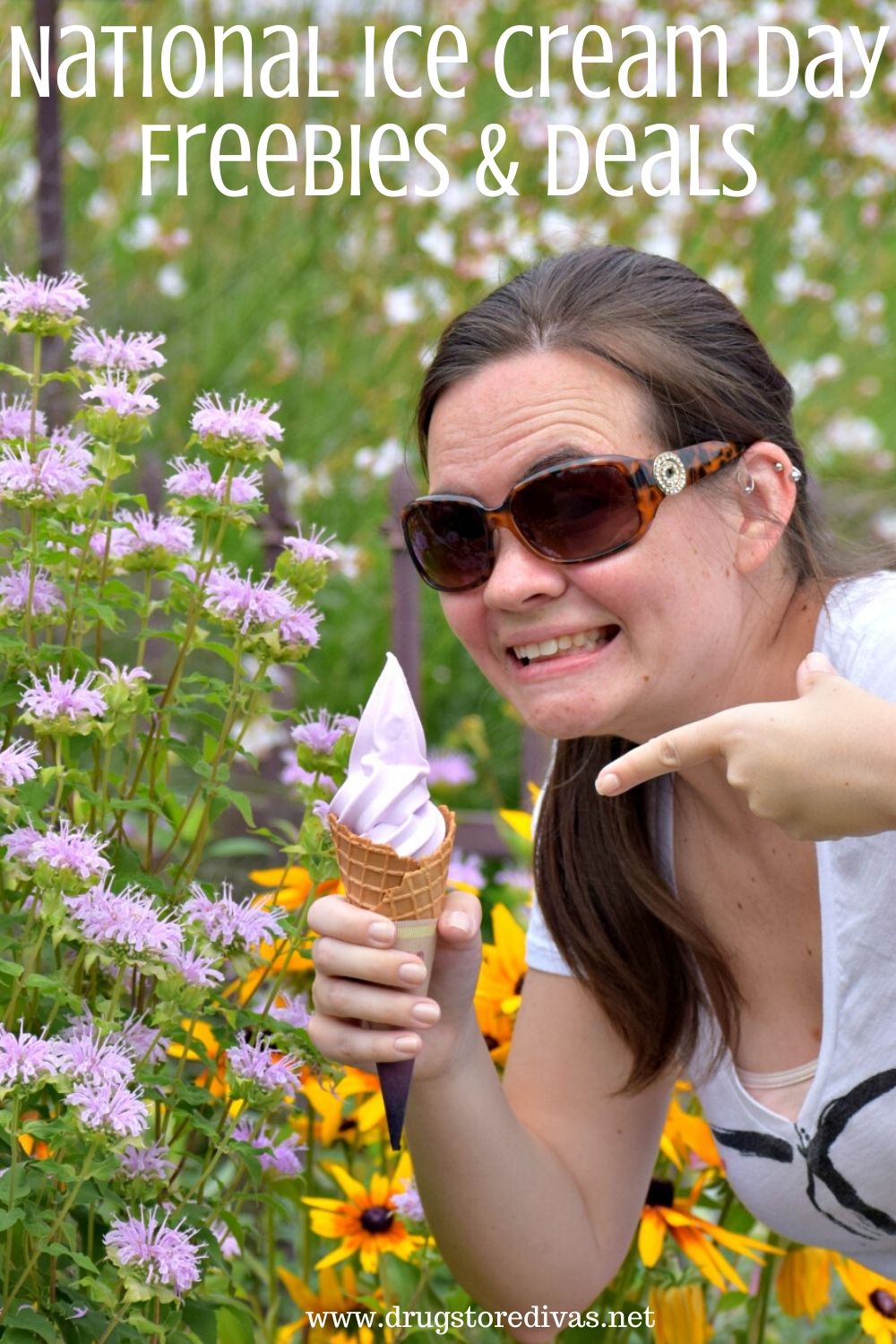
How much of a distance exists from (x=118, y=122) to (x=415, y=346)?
1140 mm

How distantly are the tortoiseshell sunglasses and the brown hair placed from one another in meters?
0.05

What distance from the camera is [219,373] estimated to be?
4566mm

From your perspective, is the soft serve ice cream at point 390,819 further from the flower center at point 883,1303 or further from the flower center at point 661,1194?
the flower center at point 883,1303

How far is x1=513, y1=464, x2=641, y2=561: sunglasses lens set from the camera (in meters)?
1.57

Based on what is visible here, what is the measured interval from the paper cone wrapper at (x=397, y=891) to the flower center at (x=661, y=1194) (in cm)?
64

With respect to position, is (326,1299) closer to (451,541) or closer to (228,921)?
(228,921)

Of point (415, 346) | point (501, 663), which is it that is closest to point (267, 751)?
point (415, 346)

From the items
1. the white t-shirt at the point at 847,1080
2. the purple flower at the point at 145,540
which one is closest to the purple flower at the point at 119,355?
the purple flower at the point at 145,540

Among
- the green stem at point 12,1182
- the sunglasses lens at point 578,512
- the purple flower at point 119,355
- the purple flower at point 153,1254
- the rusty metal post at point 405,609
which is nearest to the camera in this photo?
the green stem at point 12,1182

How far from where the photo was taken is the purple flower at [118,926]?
1241mm

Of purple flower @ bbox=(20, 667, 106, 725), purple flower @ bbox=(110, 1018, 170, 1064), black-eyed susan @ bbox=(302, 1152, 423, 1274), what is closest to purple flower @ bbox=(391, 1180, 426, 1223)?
black-eyed susan @ bbox=(302, 1152, 423, 1274)

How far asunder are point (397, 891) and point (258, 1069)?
0.64 ft

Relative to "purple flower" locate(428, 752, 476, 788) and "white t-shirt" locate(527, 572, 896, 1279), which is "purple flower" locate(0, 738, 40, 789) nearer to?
"white t-shirt" locate(527, 572, 896, 1279)

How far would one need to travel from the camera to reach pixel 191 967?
129 centimetres
